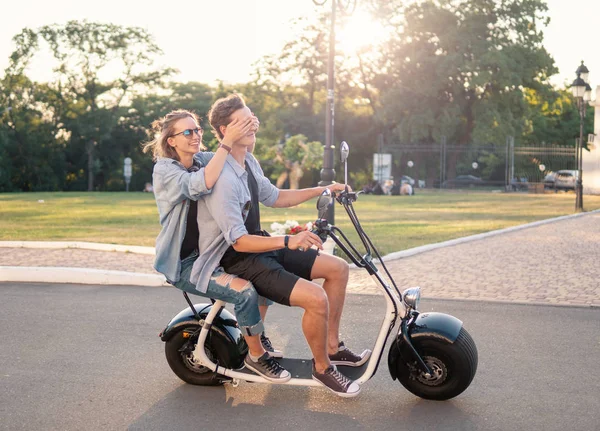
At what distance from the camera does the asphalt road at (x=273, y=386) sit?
4.56 m

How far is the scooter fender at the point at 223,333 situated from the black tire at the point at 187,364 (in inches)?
2.0

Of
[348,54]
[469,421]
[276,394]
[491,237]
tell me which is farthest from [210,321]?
[348,54]

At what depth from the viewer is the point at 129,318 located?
24.7 ft

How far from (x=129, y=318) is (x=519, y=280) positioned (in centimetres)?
494

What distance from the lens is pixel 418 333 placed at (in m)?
4.79

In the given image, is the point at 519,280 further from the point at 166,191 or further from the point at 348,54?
the point at 348,54

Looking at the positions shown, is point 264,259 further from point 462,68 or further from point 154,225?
point 462,68

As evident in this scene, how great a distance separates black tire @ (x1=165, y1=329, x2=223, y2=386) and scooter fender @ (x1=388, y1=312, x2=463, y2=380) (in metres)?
1.15

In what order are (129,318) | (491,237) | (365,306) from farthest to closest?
(491,237), (365,306), (129,318)

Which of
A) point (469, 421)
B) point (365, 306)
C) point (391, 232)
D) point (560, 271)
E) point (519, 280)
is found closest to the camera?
point (469, 421)

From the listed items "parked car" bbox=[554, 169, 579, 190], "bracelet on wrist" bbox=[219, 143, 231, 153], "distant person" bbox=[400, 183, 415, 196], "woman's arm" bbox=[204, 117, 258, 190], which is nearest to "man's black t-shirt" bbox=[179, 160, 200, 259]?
"woman's arm" bbox=[204, 117, 258, 190]

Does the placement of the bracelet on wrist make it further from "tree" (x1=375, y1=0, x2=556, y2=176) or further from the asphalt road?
"tree" (x1=375, y1=0, x2=556, y2=176)

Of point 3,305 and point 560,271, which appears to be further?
point 560,271

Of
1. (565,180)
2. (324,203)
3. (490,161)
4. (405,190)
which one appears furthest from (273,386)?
(490,161)
